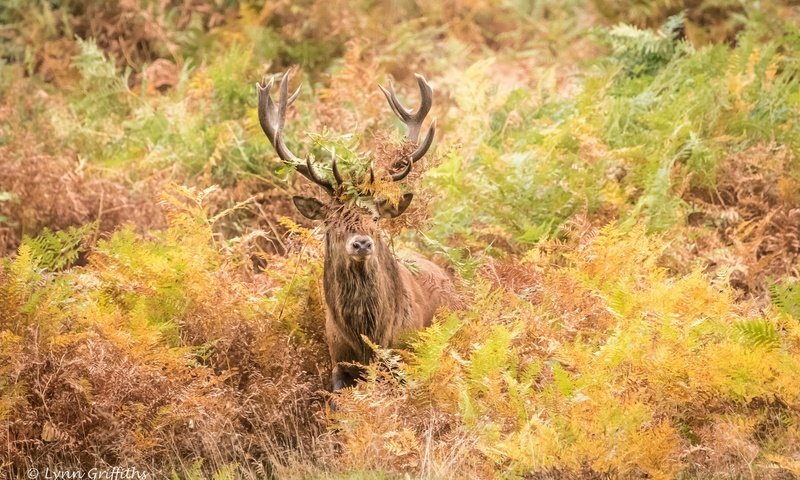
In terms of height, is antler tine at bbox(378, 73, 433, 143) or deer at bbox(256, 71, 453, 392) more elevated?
antler tine at bbox(378, 73, 433, 143)

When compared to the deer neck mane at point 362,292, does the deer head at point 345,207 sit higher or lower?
higher

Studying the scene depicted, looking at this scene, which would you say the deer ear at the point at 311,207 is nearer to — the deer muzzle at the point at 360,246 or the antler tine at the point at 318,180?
the antler tine at the point at 318,180

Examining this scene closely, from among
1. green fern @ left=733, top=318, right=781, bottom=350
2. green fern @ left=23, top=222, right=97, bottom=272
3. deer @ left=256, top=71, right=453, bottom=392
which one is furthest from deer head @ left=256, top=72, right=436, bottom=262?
green fern @ left=733, top=318, right=781, bottom=350

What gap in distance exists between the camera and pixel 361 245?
7.58m

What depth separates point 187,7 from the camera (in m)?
14.5

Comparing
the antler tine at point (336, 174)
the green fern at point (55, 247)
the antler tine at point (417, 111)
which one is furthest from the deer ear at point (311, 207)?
the green fern at point (55, 247)

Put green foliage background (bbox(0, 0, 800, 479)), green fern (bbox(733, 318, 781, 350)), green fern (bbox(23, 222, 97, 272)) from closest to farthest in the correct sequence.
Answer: green foliage background (bbox(0, 0, 800, 479))
green fern (bbox(733, 318, 781, 350))
green fern (bbox(23, 222, 97, 272))

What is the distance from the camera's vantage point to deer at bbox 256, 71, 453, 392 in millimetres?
7781

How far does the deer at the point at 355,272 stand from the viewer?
7781mm

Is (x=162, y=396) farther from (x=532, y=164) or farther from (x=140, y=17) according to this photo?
(x=140, y=17)

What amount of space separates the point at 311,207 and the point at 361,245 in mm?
546

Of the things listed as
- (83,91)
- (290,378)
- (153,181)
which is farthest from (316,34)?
(290,378)

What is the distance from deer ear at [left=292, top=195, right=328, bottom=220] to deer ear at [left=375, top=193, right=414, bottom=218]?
0.36m

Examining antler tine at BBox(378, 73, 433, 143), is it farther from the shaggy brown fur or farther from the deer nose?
the deer nose
